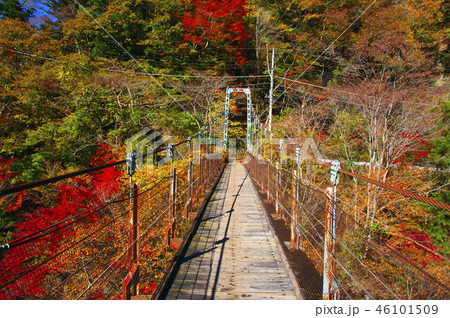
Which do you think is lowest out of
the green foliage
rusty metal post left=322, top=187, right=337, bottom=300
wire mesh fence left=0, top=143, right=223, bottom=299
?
wire mesh fence left=0, top=143, right=223, bottom=299

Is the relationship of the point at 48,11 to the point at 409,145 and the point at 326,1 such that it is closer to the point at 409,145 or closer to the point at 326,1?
the point at 326,1

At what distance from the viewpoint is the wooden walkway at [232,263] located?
224cm

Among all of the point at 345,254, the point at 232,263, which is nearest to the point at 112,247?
the point at 232,263

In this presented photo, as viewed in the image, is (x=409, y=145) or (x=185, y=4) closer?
(x=409, y=145)

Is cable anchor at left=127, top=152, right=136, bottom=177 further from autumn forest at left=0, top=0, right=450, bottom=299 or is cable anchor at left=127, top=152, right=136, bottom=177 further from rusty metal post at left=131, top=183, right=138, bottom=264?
autumn forest at left=0, top=0, right=450, bottom=299

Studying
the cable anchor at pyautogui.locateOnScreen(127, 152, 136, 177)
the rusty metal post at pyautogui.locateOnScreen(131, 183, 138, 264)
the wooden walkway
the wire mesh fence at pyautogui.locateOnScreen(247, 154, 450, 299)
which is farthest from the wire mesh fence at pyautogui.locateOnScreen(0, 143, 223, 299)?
the wire mesh fence at pyautogui.locateOnScreen(247, 154, 450, 299)

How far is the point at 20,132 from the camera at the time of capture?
10.3m

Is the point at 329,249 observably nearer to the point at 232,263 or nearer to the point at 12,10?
the point at 232,263

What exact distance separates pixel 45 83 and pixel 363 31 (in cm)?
1714

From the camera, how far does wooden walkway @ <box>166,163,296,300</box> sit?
224 cm

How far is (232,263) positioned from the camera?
2752 millimetres

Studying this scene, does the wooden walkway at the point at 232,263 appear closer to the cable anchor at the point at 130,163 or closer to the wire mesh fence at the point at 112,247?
the wire mesh fence at the point at 112,247

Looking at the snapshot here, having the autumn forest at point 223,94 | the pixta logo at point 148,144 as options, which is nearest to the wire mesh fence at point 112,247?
the autumn forest at point 223,94

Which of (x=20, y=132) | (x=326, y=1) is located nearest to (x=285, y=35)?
(x=326, y=1)
